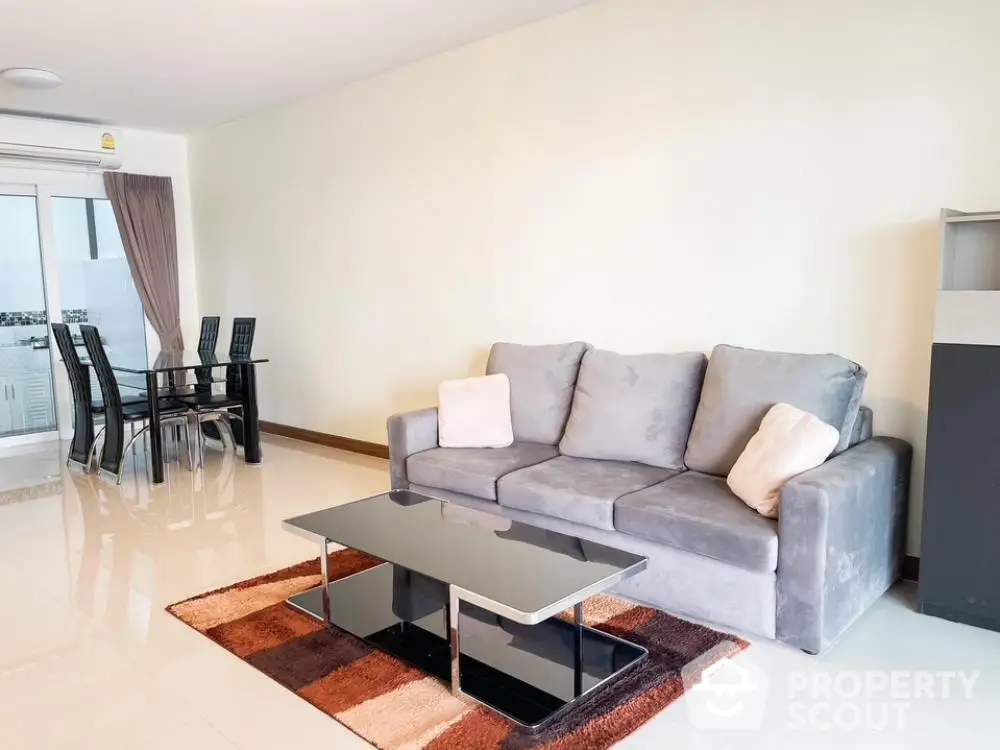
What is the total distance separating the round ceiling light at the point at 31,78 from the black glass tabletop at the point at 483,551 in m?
3.68

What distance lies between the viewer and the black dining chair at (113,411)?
15.0 ft

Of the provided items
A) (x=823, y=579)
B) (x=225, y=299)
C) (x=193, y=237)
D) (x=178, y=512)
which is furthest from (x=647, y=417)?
(x=193, y=237)

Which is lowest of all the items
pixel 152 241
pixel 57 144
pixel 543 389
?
pixel 543 389

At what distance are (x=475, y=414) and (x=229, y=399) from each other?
90.8 inches

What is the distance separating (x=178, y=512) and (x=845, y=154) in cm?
377

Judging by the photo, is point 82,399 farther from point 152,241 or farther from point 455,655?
point 455,655

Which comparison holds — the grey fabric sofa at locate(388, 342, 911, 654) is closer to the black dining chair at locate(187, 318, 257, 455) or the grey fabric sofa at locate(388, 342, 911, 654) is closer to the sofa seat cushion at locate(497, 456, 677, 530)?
the sofa seat cushion at locate(497, 456, 677, 530)

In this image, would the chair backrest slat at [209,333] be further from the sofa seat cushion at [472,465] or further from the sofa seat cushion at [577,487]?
the sofa seat cushion at [577,487]

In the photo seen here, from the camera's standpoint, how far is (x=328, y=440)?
18.6 ft

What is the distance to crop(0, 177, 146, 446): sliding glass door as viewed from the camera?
235 inches

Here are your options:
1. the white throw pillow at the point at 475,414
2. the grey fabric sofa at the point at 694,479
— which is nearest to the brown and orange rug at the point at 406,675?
the grey fabric sofa at the point at 694,479

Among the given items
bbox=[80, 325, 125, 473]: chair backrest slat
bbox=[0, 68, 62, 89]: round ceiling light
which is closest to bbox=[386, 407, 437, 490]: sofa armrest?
bbox=[80, 325, 125, 473]: chair backrest slat

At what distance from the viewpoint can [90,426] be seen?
16.4 ft

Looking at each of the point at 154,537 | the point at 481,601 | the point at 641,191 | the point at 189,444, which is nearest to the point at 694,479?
the point at 481,601
